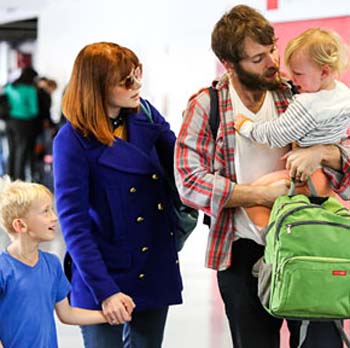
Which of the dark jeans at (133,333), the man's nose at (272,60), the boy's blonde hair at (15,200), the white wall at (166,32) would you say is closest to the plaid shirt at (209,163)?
the man's nose at (272,60)

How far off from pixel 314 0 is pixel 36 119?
16.9ft

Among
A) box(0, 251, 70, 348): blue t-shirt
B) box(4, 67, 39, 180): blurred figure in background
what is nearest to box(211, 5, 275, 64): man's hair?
box(0, 251, 70, 348): blue t-shirt

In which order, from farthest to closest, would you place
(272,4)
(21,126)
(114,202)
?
(21,126) → (272,4) → (114,202)

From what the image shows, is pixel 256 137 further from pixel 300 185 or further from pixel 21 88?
pixel 21 88

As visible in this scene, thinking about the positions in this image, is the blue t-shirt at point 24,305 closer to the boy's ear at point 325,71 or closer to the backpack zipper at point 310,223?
the backpack zipper at point 310,223

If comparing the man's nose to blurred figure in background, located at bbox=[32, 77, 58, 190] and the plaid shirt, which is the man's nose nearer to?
the plaid shirt

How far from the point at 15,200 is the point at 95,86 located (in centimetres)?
42


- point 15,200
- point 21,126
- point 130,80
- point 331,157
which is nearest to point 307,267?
point 331,157

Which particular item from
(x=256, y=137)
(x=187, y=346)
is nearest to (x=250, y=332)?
(x=256, y=137)

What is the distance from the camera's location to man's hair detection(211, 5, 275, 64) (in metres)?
2.48

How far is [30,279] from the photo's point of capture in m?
2.61

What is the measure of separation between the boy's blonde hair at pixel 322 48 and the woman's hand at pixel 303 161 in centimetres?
25

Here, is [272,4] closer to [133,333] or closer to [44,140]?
[44,140]

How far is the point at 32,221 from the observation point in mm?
2652
